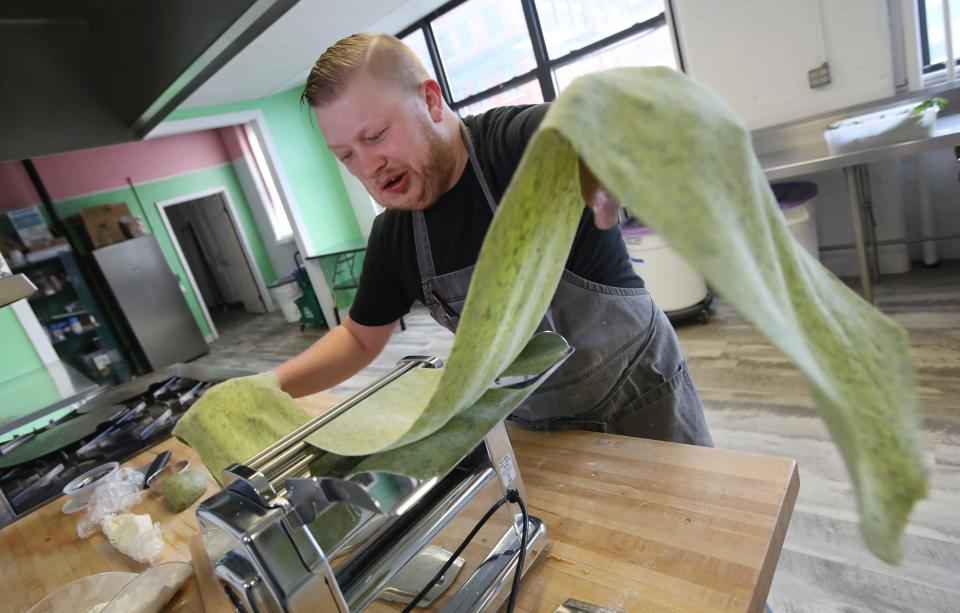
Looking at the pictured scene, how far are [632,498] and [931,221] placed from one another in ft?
11.2

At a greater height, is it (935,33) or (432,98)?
(432,98)

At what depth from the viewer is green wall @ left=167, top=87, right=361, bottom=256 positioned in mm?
5465

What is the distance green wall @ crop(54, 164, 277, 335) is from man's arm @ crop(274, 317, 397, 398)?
6110 mm

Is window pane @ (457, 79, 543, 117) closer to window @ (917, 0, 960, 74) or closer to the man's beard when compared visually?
window @ (917, 0, 960, 74)

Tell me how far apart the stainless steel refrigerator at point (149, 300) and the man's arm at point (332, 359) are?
5.54 meters

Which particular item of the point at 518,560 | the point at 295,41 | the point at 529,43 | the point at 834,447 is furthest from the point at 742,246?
the point at 529,43

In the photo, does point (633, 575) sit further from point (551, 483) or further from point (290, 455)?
point (290, 455)

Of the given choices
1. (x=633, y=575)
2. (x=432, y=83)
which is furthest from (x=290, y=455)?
(x=432, y=83)

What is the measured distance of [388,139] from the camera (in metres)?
0.85

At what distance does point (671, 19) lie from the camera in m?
3.30

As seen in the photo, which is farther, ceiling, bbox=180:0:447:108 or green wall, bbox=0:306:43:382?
green wall, bbox=0:306:43:382

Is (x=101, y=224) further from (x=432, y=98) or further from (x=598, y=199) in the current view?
(x=598, y=199)

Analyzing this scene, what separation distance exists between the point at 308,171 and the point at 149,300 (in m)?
2.34

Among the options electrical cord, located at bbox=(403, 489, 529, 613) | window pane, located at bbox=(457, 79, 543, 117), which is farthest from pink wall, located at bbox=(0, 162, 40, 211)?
electrical cord, located at bbox=(403, 489, 529, 613)
